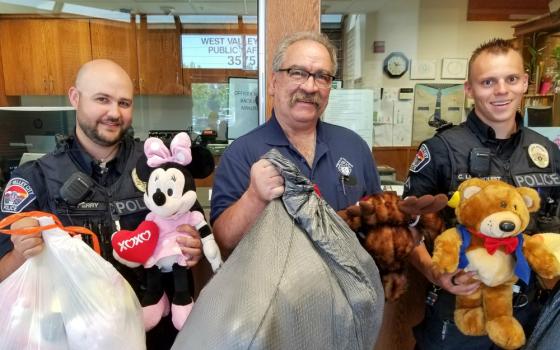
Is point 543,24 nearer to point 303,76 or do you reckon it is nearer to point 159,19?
point 303,76

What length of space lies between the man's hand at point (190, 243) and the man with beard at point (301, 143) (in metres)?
0.08

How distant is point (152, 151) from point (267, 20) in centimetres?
90

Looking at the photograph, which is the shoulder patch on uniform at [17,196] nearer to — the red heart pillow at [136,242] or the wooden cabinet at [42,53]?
the red heart pillow at [136,242]

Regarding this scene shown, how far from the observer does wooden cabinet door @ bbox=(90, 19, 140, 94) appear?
4.27 metres

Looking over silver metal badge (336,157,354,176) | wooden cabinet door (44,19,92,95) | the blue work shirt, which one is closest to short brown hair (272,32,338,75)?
the blue work shirt

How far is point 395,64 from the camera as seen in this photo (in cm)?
372

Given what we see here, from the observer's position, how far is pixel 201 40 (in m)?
4.25

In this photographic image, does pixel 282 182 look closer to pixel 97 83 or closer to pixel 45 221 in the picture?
pixel 45 221

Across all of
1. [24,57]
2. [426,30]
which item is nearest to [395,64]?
[426,30]

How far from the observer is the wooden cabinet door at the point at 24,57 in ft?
13.7

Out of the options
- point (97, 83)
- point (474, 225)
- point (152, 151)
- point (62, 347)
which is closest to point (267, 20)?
point (97, 83)

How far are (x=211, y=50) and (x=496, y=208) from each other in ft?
12.4

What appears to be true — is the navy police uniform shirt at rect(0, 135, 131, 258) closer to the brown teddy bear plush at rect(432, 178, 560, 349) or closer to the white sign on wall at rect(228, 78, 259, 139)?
the brown teddy bear plush at rect(432, 178, 560, 349)

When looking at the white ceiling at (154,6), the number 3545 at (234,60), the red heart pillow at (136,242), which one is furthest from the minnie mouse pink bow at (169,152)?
the white ceiling at (154,6)
